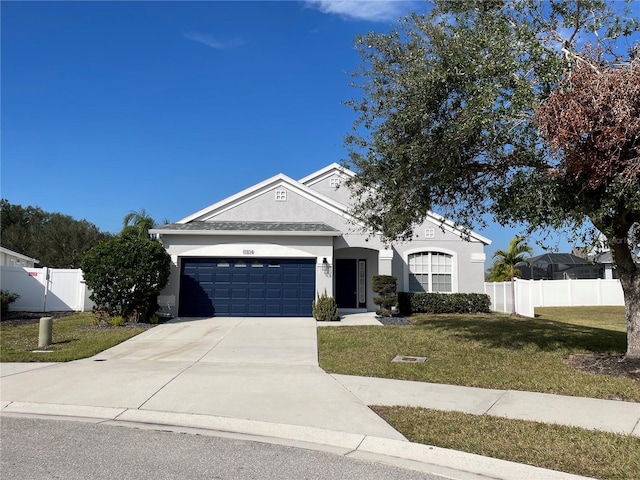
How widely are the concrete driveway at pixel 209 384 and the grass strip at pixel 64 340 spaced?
1.74 ft

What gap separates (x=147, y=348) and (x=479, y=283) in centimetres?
1565

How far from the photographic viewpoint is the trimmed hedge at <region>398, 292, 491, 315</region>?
20688 mm

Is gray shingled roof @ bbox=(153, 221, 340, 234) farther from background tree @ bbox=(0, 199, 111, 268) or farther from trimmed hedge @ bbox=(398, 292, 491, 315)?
background tree @ bbox=(0, 199, 111, 268)

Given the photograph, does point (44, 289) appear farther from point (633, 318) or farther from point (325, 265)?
point (633, 318)

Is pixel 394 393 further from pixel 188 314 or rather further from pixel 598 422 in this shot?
pixel 188 314

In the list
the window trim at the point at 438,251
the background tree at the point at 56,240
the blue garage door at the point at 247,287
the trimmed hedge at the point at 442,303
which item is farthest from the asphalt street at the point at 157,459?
the background tree at the point at 56,240

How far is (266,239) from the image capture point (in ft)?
61.7

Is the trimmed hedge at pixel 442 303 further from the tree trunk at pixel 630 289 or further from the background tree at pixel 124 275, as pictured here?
the tree trunk at pixel 630 289

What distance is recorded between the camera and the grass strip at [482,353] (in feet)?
26.2

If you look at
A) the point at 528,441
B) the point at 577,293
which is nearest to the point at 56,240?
the point at 577,293

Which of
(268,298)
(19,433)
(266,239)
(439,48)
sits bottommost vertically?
(19,433)

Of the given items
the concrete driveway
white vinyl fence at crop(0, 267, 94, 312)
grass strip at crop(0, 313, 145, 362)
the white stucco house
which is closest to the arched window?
the white stucco house

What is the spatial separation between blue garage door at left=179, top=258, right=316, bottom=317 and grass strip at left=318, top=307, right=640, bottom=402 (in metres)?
4.04

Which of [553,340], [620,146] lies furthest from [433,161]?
[553,340]
